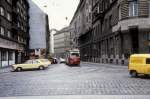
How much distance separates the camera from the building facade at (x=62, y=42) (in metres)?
176

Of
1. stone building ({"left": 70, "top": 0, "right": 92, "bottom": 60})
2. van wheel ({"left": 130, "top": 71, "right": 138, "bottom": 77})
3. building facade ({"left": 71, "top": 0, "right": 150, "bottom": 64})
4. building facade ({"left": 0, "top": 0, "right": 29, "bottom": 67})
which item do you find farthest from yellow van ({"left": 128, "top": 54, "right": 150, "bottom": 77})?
stone building ({"left": 70, "top": 0, "right": 92, "bottom": 60})

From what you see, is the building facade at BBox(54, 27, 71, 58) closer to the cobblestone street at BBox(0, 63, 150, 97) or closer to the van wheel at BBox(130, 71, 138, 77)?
the van wheel at BBox(130, 71, 138, 77)

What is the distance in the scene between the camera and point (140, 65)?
83.6 feet

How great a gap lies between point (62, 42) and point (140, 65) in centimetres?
15884

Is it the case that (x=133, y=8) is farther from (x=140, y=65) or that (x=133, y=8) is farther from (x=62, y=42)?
(x=62, y=42)

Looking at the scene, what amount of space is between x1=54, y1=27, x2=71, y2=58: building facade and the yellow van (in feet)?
464

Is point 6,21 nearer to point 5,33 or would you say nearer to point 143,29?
point 5,33

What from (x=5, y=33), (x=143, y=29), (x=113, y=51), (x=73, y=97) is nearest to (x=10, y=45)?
(x=5, y=33)

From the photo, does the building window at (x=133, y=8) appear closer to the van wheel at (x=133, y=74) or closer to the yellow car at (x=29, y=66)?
the yellow car at (x=29, y=66)

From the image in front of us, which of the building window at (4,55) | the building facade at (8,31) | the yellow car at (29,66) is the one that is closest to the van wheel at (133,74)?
the yellow car at (29,66)

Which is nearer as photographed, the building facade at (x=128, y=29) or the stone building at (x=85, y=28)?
the building facade at (x=128, y=29)

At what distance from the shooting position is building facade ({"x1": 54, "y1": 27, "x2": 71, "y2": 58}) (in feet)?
579

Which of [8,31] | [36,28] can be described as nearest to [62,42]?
[36,28]

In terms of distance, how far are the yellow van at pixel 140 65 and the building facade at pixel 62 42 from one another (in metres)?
141
